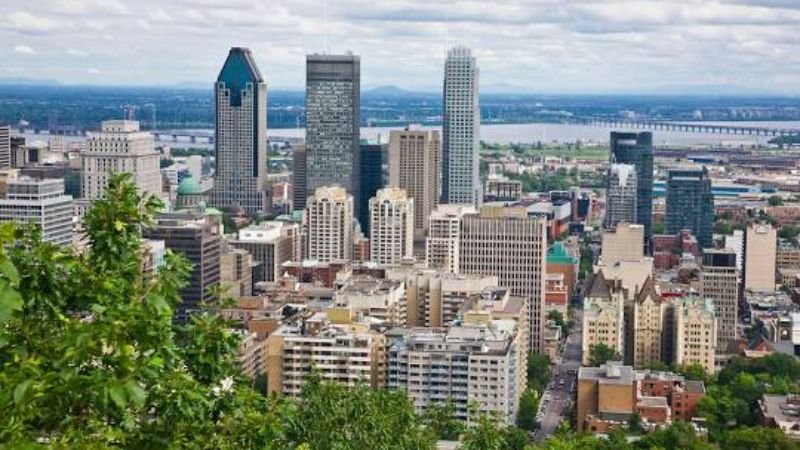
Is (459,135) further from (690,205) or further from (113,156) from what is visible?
(113,156)

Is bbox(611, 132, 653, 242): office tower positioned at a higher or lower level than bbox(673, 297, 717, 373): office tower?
higher

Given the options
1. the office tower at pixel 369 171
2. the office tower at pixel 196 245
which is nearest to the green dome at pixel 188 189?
the office tower at pixel 369 171

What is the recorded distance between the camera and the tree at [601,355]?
29.3 metres

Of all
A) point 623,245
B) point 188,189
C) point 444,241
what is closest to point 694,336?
point 444,241

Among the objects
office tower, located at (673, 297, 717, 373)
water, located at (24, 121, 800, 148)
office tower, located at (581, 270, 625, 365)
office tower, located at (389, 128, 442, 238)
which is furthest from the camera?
water, located at (24, 121, 800, 148)

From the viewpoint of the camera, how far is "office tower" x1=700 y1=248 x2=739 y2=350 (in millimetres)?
34125

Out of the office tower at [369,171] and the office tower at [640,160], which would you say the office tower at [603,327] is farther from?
the office tower at [640,160]

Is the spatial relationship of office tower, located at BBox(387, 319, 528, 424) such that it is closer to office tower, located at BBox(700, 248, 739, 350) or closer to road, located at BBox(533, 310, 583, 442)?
road, located at BBox(533, 310, 583, 442)

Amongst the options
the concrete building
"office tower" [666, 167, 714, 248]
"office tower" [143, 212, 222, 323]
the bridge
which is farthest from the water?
the concrete building

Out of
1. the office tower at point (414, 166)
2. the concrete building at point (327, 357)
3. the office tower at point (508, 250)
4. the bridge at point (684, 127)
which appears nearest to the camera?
the concrete building at point (327, 357)

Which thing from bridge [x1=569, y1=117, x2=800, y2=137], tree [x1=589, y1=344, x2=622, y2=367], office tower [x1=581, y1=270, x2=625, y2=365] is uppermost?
bridge [x1=569, y1=117, x2=800, y2=137]

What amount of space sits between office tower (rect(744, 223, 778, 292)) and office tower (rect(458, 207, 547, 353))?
29.2ft

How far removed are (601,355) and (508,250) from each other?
5121mm

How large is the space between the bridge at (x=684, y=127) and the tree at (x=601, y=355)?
84.5m
